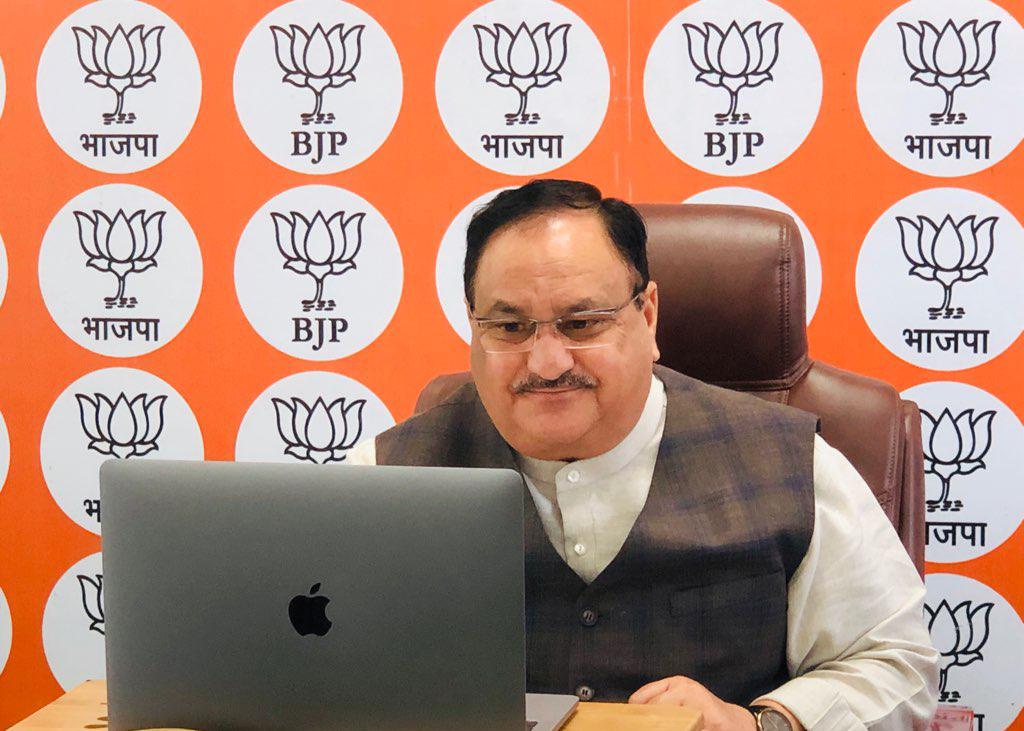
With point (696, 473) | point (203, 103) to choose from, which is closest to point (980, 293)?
point (696, 473)

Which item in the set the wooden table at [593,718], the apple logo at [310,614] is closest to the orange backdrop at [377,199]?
the wooden table at [593,718]

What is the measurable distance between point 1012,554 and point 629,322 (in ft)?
3.85

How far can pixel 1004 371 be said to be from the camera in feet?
7.69

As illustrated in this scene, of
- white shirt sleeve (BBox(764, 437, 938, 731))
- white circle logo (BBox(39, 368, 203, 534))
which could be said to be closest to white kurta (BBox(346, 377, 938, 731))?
white shirt sleeve (BBox(764, 437, 938, 731))

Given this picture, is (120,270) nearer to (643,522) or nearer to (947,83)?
(643,522)

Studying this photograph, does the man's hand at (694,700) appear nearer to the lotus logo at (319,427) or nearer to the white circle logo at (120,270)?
the lotus logo at (319,427)

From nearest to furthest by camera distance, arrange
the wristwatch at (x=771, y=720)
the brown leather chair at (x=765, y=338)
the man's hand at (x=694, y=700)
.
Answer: the man's hand at (x=694, y=700) < the wristwatch at (x=771, y=720) < the brown leather chair at (x=765, y=338)

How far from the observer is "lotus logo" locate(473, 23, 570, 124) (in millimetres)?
2430

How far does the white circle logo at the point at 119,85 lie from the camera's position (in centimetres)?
258

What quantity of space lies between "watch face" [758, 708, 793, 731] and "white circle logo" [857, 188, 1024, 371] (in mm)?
1107

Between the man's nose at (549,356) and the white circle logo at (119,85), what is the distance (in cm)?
132

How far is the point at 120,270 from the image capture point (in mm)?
2633

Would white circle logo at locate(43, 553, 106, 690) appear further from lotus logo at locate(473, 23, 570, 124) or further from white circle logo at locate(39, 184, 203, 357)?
lotus logo at locate(473, 23, 570, 124)

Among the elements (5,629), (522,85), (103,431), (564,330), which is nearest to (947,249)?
(522,85)
